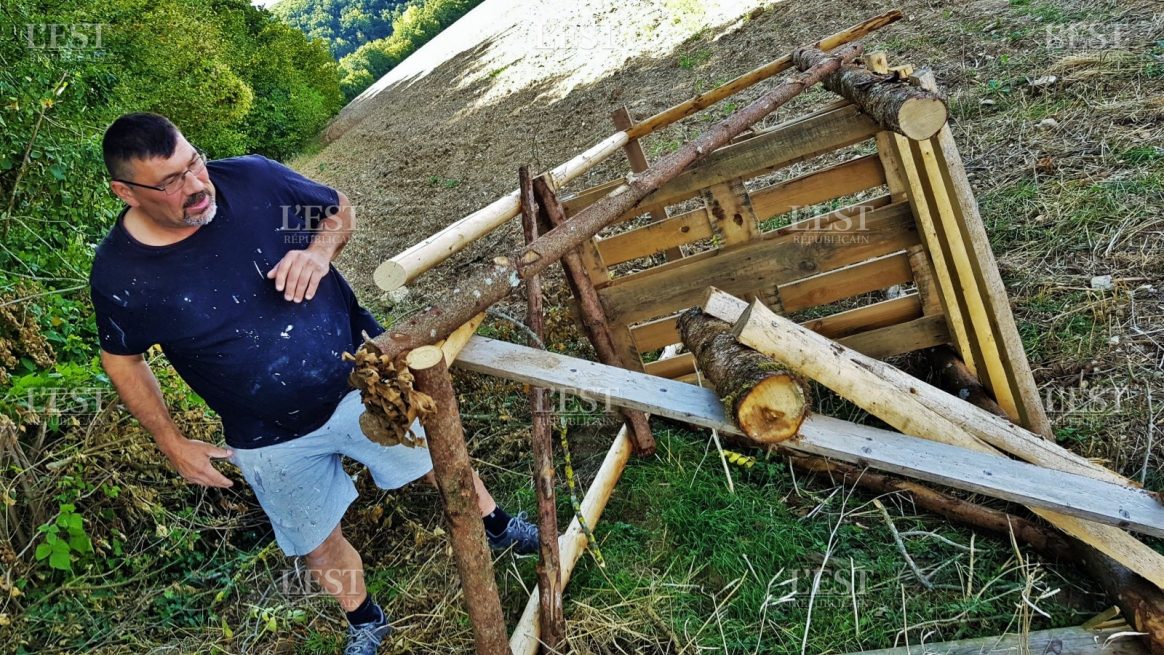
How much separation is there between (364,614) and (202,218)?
1.65m

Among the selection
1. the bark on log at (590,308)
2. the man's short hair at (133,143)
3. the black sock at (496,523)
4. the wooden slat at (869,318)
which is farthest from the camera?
the wooden slat at (869,318)

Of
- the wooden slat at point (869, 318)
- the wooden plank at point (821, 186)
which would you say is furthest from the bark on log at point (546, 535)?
the wooden slat at point (869, 318)

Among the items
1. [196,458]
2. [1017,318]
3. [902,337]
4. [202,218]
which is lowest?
[1017,318]

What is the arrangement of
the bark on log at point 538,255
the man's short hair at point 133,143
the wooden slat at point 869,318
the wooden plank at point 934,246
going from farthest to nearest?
the wooden slat at point 869,318 → the wooden plank at point 934,246 → the man's short hair at point 133,143 → the bark on log at point 538,255

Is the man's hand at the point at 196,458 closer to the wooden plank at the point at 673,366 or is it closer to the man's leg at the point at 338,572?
the man's leg at the point at 338,572

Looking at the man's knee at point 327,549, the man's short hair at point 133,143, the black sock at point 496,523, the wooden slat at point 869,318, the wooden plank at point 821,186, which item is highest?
the man's short hair at point 133,143

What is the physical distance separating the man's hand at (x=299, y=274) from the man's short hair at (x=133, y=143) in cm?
48

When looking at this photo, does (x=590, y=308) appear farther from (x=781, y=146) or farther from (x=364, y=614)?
(x=364, y=614)

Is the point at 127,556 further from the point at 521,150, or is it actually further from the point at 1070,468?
the point at 521,150

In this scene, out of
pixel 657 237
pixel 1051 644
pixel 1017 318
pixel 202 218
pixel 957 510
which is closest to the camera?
pixel 1051 644

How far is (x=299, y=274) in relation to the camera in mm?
2404

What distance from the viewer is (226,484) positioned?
261 cm

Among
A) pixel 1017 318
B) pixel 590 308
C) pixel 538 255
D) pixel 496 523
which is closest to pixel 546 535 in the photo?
pixel 496 523

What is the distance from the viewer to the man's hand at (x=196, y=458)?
256cm
